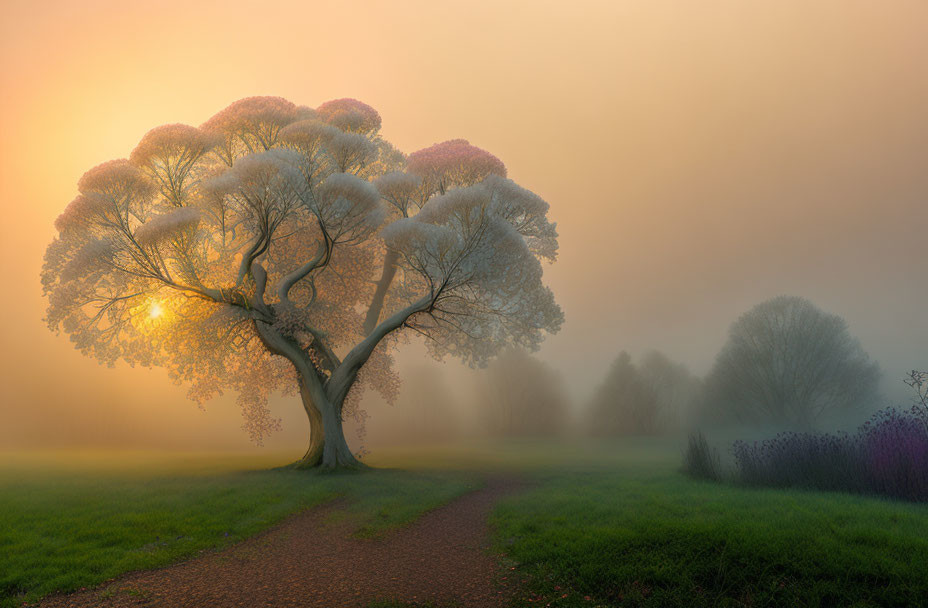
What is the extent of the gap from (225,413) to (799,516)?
212 feet

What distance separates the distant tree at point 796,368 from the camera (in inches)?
1608

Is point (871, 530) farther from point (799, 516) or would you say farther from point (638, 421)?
point (638, 421)

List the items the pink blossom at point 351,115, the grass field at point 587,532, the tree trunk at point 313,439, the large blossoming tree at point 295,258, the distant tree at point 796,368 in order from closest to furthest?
the grass field at point 587,532
the large blossoming tree at point 295,258
the tree trunk at point 313,439
the pink blossom at point 351,115
the distant tree at point 796,368

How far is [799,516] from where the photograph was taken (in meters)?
10.5

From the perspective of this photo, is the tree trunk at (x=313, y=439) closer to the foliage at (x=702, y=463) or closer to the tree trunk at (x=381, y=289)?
the tree trunk at (x=381, y=289)

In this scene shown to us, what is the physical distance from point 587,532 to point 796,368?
40307 millimetres

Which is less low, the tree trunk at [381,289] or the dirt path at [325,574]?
the tree trunk at [381,289]

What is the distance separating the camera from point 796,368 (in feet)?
135

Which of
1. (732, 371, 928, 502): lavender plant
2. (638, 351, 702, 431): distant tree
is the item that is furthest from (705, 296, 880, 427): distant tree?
(732, 371, 928, 502): lavender plant

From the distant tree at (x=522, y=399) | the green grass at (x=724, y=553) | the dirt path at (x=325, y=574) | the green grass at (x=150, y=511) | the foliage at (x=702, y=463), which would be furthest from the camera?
the distant tree at (x=522, y=399)

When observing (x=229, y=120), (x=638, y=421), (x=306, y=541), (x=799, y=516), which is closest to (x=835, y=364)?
(x=638, y=421)

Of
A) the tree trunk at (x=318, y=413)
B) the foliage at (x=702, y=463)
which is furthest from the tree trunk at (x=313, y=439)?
the foliage at (x=702, y=463)

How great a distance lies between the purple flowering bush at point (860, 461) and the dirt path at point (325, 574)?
10877 millimetres

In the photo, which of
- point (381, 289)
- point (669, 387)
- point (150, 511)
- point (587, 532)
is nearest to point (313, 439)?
point (381, 289)
